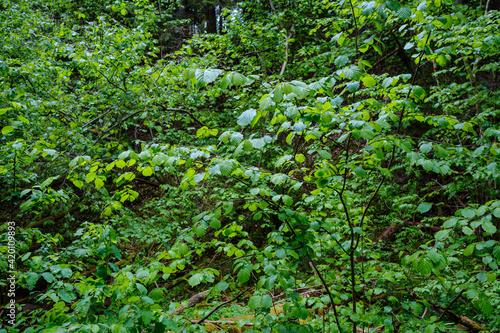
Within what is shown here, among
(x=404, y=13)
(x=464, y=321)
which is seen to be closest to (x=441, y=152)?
(x=404, y=13)

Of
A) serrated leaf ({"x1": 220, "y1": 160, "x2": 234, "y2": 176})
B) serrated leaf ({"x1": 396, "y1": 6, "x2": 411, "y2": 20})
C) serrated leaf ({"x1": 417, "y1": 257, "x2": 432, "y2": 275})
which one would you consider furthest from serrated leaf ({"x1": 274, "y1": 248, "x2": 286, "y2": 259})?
serrated leaf ({"x1": 396, "y1": 6, "x2": 411, "y2": 20})

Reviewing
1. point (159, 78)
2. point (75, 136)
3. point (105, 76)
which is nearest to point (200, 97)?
point (159, 78)

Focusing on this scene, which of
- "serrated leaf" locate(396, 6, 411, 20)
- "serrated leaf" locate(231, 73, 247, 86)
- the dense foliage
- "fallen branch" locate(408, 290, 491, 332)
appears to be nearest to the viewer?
"serrated leaf" locate(231, 73, 247, 86)

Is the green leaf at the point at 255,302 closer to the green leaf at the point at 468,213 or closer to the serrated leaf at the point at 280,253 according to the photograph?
the serrated leaf at the point at 280,253

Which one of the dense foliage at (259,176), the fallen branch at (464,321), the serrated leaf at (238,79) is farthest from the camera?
the fallen branch at (464,321)

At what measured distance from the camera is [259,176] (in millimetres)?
1700

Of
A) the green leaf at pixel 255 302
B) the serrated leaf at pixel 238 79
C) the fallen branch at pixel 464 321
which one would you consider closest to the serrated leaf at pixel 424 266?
the green leaf at pixel 255 302

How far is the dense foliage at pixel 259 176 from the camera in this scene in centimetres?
165

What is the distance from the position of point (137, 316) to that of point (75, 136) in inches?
132

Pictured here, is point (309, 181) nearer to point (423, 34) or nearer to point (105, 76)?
point (423, 34)

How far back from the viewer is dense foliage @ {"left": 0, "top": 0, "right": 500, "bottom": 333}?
1.65 meters

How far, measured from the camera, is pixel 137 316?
1457 millimetres

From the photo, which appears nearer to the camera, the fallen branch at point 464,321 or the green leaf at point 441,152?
the green leaf at point 441,152

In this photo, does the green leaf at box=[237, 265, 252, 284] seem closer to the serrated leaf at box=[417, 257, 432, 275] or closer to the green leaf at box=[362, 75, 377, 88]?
the serrated leaf at box=[417, 257, 432, 275]
